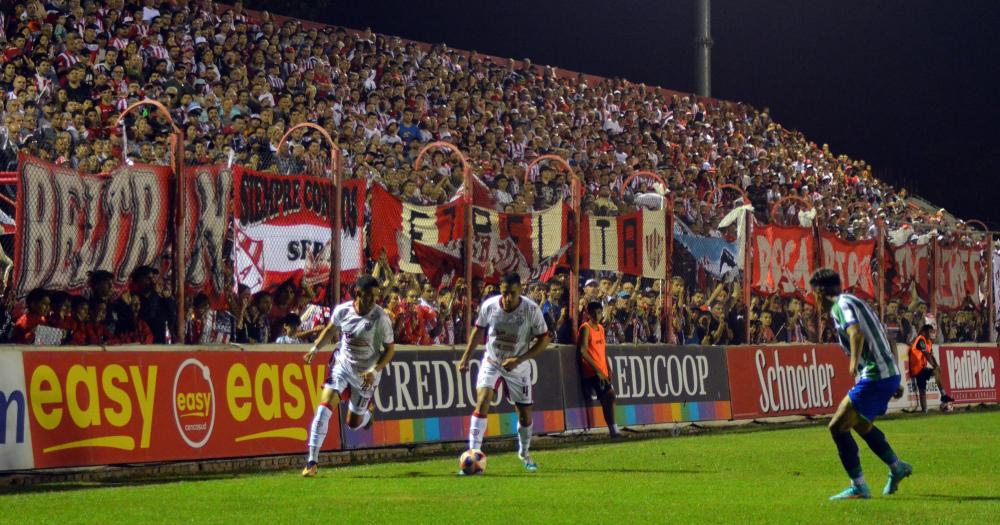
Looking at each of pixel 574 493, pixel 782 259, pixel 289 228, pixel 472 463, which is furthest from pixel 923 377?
pixel 574 493

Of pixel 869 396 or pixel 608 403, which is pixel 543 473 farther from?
pixel 608 403

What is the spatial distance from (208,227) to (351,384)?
8.13 ft

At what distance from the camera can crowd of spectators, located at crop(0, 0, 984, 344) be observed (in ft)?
57.6

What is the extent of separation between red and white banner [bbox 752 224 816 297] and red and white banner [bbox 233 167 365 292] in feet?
31.2

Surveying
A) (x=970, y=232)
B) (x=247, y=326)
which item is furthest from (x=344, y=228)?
(x=970, y=232)

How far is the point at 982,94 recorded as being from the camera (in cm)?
5625

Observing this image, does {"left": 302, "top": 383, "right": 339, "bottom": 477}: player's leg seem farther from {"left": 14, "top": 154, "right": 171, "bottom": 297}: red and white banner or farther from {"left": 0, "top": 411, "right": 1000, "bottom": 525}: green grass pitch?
{"left": 14, "top": 154, "right": 171, "bottom": 297}: red and white banner

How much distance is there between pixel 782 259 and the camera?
86.0 feet

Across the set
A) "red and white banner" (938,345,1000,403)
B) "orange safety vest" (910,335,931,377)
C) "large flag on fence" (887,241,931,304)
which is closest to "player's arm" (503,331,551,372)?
"orange safety vest" (910,335,931,377)

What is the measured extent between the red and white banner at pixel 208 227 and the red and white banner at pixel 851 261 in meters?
14.0

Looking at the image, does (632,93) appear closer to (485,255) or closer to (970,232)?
(970,232)

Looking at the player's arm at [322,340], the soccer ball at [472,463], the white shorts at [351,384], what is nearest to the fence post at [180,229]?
the player's arm at [322,340]

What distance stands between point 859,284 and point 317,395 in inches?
563

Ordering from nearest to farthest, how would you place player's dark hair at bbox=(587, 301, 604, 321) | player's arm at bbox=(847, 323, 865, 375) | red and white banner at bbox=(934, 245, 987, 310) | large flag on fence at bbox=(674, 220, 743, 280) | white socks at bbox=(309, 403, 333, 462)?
player's arm at bbox=(847, 323, 865, 375)
white socks at bbox=(309, 403, 333, 462)
player's dark hair at bbox=(587, 301, 604, 321)
large flag on fence at bbox=(674, 220, 743, 280)
red and white banner at bbox=(934, 245, 987, 310)
